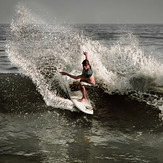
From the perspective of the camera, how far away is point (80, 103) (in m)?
8.48

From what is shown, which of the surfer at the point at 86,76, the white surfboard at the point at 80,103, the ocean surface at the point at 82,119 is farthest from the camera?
the surfer at the point at 86,76

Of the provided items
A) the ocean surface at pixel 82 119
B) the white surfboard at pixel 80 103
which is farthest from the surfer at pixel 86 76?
the ocean surface at pixel 82 119

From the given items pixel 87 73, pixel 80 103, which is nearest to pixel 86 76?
pixel 87 73

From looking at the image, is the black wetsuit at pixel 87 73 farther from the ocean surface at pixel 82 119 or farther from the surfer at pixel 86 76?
the ocean surface at pixel 82 119

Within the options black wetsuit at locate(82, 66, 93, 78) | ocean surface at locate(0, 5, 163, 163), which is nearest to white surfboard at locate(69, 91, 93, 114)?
ocean surface at locate(0, 5, 163, 163)

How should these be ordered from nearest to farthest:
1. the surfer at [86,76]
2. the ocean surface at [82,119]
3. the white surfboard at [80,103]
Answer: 1. the ocean surface at [82,119]
2. the white surfboard at [80,103]
3. the surfer at [86,76]

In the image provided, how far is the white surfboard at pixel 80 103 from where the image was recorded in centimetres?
797

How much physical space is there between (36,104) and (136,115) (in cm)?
339

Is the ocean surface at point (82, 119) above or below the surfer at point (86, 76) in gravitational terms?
below

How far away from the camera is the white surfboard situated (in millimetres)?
7971

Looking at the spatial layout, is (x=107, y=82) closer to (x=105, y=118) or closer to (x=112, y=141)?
(x=105, y=118)

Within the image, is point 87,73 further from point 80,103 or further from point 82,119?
point 82,119

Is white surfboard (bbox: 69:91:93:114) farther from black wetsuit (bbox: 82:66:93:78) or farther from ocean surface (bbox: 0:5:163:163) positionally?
black wetsuit (bbox: 82:66:93:78)

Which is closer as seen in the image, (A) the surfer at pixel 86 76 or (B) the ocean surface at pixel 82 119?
(B) the ocean surface at pixel 82 119
